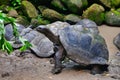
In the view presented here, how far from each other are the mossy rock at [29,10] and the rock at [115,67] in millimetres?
3133

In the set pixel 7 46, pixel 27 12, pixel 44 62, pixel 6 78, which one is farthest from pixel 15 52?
pixel 7 46

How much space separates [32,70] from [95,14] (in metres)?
3.44

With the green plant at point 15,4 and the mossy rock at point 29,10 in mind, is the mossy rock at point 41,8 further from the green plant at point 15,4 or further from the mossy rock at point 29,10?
the green plant at point 15,4

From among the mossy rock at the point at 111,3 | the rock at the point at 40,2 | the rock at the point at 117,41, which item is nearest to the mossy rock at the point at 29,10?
the rock at the point at 40,2

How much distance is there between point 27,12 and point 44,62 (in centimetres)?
282

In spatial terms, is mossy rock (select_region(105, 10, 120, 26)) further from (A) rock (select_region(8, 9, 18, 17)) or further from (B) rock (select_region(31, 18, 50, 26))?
(A) rock (select_region(8, 9, 18, 17))

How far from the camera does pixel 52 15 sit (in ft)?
27.9

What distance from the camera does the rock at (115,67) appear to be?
18.1 ft

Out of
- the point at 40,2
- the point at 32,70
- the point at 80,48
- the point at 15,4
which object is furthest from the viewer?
the point at 40,2

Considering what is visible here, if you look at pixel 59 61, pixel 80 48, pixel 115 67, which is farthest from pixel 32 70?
pixel 115 67

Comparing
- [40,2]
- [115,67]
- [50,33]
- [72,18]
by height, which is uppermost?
[50,33]

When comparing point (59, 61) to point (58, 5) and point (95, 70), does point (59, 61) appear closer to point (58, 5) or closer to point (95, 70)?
point (95, 70)

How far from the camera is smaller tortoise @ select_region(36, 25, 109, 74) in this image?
5504 millimetres

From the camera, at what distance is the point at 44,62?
6242mm
